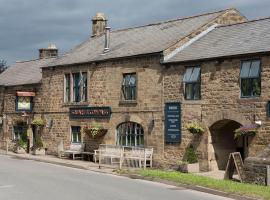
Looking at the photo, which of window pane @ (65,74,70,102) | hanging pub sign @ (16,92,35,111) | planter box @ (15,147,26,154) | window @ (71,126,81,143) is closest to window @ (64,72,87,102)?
window pane @ (65,74,70,102)

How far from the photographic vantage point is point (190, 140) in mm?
23516

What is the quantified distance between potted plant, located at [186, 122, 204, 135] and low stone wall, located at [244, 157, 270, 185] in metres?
5.11

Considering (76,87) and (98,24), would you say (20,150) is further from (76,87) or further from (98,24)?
(98,24)

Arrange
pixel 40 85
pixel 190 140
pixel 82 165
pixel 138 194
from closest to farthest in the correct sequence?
pixel 138 194 → pixel 190 140 → pixel 82 165 → pixel 40 85

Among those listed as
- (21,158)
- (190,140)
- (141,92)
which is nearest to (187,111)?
(190,140)

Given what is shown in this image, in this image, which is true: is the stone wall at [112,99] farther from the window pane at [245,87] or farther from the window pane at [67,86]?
the window pane at [245,87]

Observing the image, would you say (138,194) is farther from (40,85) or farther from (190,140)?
(40,85)

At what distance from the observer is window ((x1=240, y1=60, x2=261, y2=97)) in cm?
2108

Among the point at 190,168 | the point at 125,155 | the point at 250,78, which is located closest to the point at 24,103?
the point at 125,155

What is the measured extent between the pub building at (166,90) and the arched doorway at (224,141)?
0.14 ft

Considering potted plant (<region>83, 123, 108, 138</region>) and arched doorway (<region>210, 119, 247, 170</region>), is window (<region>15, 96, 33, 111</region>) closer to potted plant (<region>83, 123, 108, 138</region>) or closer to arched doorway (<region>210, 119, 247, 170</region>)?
potted plant (<region>83, 123, 108, 138</region>)

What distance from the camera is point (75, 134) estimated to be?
101 feet

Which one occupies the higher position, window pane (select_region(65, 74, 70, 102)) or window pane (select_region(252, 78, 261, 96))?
window pane (select_region(65, 74, 70, 102))

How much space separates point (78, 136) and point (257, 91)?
12.5 metres
